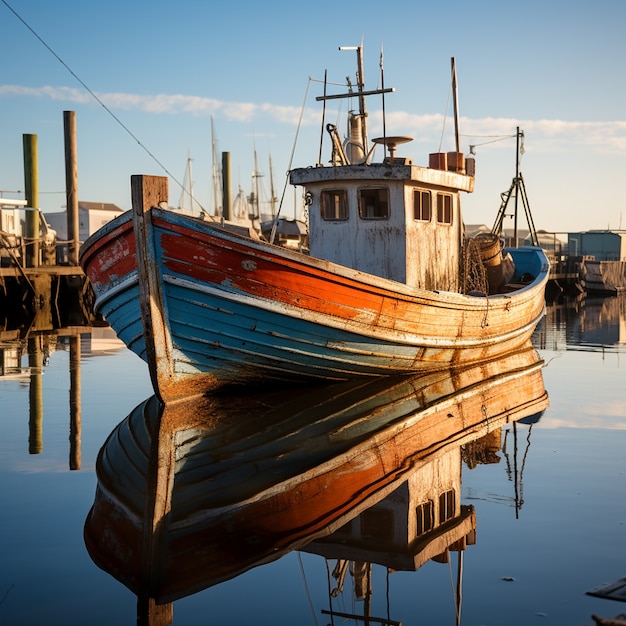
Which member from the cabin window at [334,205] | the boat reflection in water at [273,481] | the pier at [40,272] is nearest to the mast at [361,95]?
the cabin window at [334,205]

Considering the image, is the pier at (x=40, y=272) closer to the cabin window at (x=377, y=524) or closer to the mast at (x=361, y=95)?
the mast at (x=361, y=95)

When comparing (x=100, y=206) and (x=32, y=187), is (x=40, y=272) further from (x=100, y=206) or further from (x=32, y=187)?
(x=100, y=206)

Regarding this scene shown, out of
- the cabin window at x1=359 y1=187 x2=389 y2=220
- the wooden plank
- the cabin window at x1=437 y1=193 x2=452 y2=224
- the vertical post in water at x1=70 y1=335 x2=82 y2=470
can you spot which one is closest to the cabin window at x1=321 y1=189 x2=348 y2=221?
the cabin window at x1=359 y1=187 x2=389 y2=220

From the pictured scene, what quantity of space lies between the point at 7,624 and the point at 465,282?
11.5 meters

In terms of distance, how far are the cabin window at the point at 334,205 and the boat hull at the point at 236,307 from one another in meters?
2.03

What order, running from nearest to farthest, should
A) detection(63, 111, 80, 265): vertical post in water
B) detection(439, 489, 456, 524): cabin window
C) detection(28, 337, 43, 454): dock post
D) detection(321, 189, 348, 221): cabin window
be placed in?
detection(439, 489, 456, 524): cabin window < detection(28, 337, 43, 454): dock post < detection(321, 189, 348, 221): cabin window < detection(63, 111, 80, 265): vertical post in water

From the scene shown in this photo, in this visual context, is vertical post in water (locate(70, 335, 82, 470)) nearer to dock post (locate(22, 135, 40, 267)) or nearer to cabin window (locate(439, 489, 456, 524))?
cabin window (locate(439, 489, 456, 524))

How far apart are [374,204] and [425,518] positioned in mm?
7388

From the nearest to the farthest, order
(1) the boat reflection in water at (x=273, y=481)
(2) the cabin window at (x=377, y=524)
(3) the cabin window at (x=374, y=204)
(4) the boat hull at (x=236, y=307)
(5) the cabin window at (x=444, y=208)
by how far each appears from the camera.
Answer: (1) the boat reflection in water at (x=273, y=481) → (2) the cabin window at (x=377, y=524) → (4) the boat hull at (x=236, y=307) → (3) the cabin window at (x=374, y=204) → (5) the cabin window at (x=444, y=208)

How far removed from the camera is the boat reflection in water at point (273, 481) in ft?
18.0

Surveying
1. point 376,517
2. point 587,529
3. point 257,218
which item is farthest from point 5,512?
point 257,218

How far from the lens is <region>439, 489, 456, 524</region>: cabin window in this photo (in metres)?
6.38

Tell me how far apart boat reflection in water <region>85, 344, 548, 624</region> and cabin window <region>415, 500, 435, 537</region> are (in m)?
0.01

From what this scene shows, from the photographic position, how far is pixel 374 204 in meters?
13.2
